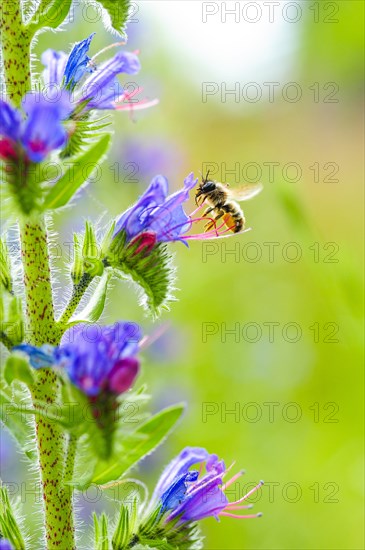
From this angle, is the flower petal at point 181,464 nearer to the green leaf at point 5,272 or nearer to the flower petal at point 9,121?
the green leaf at point 5,272

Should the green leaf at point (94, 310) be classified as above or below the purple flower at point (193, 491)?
above

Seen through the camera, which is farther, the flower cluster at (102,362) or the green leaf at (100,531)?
the green leaf at (100,531)

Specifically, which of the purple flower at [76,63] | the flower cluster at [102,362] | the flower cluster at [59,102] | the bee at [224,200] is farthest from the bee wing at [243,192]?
the flower cluster at [102,362]

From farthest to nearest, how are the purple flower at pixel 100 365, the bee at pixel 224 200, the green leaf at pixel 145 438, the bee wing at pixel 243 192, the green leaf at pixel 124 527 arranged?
1. the bee wing at pixel 243 192
2. the bee at pixel 224 200
3. the green leaf at pixel 124 527
4. the green leaf at pixel 145 438
5. the purple flower at pixel 100 365

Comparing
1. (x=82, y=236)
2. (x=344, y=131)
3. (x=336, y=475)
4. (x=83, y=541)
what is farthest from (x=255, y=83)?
(x=344, y=131)

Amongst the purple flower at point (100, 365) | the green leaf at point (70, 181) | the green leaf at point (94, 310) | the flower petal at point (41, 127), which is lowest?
the purple flower at point (100, 365)

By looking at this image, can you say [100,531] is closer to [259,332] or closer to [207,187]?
[207,187]

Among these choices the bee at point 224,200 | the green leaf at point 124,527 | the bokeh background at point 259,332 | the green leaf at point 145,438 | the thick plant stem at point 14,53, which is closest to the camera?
the green leaf at point 145,438

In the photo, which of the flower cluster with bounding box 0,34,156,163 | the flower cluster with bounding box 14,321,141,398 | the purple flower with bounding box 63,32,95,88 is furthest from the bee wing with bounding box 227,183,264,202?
the flower cluster with bounding box 14,321,141,398
